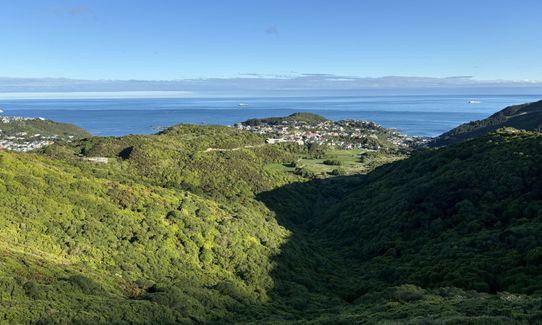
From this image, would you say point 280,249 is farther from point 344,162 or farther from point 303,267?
point 344,162

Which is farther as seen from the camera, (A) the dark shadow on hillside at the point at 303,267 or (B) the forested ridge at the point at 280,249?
(A) the dark shadow on hillside at the point at 303,267

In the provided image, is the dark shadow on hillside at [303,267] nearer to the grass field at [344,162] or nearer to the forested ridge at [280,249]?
the forested ridge at [280,249]

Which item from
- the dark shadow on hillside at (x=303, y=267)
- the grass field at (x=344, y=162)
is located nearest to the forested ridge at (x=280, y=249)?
the dark shadow on hillside at (x=303, y=267)

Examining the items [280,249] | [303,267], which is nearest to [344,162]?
[280,249]

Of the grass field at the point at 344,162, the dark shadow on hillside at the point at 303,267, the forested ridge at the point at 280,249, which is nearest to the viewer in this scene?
the forested ridge at the point at 280,249

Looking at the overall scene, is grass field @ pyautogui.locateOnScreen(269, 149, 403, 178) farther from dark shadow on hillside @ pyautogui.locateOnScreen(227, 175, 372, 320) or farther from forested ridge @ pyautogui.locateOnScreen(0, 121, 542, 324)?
forested ridge @ pyautogui.locateOnScreen(0, 121, 542, 324)

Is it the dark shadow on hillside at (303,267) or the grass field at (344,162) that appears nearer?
the dark shadow on hillside at (303,267)

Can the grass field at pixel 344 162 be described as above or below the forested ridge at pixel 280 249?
below

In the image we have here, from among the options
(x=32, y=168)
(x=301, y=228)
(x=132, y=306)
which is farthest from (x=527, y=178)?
(x=32, y=168)

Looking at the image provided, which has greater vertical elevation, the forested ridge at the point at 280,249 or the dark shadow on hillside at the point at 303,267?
the forested ridge at the point at 280,249

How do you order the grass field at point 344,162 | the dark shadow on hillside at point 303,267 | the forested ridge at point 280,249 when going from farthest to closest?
the grass field at point 344,162
the dark shadow on hillside at point 303,267
the forested ridge at point 280,249
